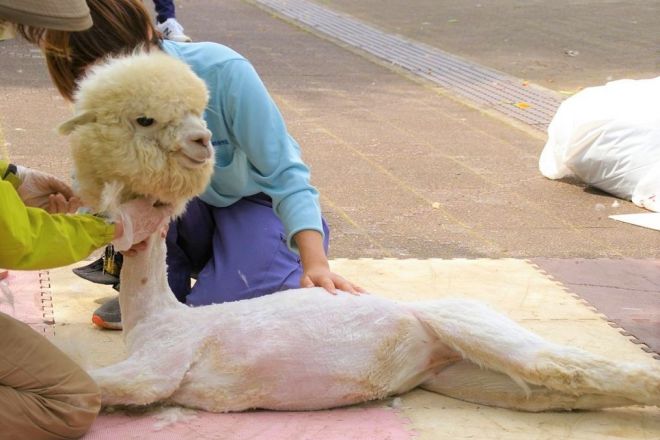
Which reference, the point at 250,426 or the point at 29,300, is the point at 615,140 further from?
the point at 250,426

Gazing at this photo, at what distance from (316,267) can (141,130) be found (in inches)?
29.9

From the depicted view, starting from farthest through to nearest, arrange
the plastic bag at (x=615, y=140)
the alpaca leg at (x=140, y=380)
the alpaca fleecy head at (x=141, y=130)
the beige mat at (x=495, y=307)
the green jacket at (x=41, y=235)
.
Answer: the plastic bag at (x=615, y=140), the beige mat at (x=495, y=307), the alpaca leg at (x=140, y=380), the alpaca fleecy head at (x=141, y=130), the green jacket at (x=41, y=235)

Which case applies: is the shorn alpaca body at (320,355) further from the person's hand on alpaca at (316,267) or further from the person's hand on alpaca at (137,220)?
the person's hand on alpaca at (137,220)

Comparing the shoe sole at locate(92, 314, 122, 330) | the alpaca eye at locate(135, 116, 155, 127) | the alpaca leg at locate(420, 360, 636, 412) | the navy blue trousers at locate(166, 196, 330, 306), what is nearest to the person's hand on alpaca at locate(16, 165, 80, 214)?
the alpaca eye at locate(135, 116, 155, 127)

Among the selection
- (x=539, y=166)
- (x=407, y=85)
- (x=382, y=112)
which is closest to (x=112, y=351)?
(x=539, y=166)

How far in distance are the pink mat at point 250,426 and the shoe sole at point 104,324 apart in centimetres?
73

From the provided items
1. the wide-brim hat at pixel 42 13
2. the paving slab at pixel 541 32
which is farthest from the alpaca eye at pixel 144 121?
the paving slab at pixel 541 32

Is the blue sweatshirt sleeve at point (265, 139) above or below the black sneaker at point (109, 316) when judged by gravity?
above

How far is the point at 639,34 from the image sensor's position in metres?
10.7

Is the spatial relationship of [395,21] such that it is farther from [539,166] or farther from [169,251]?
[169,251]

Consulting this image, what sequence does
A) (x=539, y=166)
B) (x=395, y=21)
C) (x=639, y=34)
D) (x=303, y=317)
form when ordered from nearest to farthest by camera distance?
(x=303, y=317)
(x=539, y=166)
(x=639, y=34)
(x=395, y=21)

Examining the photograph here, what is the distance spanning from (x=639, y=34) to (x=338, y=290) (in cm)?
848

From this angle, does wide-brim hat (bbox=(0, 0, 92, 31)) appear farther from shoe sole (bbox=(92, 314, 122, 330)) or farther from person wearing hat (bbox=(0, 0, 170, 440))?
shoe sole (bbox=(92, 314, 122, 330))

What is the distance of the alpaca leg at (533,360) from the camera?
9.43 feet
